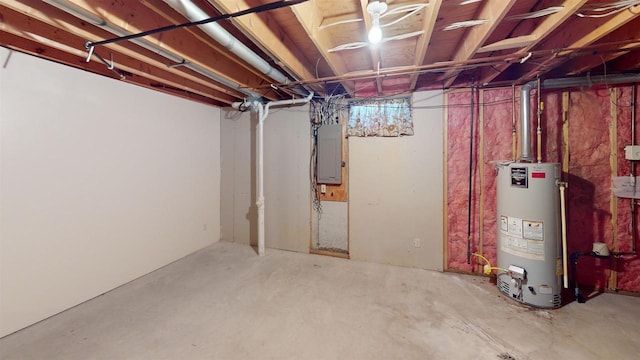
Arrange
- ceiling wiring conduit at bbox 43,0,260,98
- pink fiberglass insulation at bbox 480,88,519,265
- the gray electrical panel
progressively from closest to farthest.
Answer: ceiling wiring conduit at bbox 43,0,260,98 < pink fiberglass insulation at bbox 480,88,519,265 < the gray electrical panel

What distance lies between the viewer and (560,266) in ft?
7.26

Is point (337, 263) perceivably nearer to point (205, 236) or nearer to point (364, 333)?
point (364, 333)

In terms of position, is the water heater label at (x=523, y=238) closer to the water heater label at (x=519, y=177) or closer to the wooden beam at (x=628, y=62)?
the water heater label at (x=519, y=177)

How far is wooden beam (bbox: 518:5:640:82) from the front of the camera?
59.6 inches

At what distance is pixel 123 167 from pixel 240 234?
1868 millimetres

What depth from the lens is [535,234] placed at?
219cm

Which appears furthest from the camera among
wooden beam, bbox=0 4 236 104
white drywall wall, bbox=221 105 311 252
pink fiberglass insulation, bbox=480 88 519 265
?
white drywall wall, bbox=221 105 311 252

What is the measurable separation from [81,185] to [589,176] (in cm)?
501

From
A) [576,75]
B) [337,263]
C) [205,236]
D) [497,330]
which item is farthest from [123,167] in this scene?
[576,75]

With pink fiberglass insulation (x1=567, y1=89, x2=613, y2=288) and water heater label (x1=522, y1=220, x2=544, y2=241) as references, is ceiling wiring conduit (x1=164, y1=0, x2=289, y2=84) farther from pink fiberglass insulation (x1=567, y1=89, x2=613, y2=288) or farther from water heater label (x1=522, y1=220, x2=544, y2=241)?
pink fiberglass insulation (x1=567, y1=89, x2=613, y2=288)

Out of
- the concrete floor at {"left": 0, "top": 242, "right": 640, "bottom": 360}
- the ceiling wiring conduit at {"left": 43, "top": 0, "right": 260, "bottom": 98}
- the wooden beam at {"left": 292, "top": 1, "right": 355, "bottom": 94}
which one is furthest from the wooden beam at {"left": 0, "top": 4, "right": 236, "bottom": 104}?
the concrete floor at {"left": 0, "top": 242, "right": 640, "bottom": 360}

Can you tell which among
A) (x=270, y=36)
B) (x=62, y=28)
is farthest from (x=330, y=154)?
(x=62, y=28)

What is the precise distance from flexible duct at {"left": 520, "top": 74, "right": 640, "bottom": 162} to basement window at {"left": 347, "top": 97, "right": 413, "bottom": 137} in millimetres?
1086

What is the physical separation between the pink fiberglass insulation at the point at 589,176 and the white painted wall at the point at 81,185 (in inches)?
180
